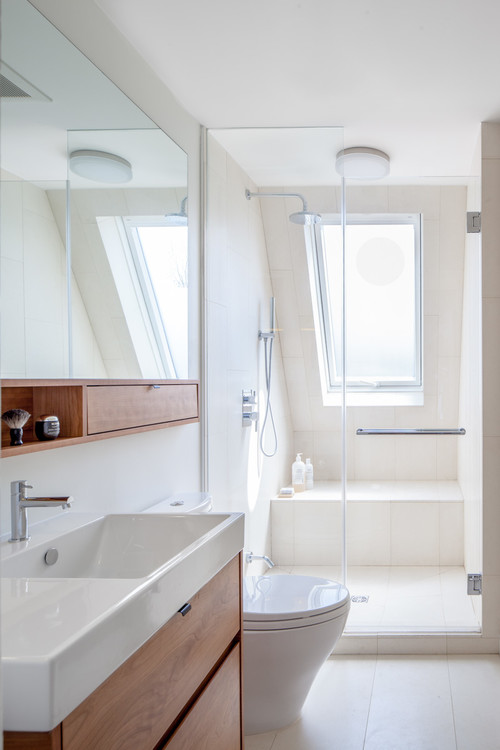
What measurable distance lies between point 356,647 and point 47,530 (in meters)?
1.95

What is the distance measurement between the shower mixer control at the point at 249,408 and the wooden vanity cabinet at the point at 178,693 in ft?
4.22

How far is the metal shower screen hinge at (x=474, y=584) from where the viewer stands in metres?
2.95

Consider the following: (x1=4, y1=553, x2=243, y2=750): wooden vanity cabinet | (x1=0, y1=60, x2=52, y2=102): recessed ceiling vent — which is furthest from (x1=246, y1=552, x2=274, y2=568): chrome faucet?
(x1=0, y1=60, x2=52, y2=102): recessed ceiling vent

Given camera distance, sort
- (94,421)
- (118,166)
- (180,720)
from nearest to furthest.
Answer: (180,720) < (94,421) < (118,166)

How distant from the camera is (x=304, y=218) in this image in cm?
303

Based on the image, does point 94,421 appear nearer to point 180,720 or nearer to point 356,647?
point 180,720

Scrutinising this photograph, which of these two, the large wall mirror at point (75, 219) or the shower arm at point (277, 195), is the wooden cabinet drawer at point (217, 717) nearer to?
the large wall mirror at point (75, 219)

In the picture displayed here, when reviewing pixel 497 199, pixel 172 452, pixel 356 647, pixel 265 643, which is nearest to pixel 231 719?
pixel 265 643

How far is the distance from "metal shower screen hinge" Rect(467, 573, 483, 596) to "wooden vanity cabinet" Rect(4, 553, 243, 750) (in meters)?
1.55

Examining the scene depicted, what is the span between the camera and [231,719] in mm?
1710

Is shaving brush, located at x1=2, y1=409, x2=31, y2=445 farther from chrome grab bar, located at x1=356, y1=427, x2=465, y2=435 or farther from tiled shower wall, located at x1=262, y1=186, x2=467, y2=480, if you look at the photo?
chrome grab bar, located at x1=356, y1=427, x2=465, y2=435

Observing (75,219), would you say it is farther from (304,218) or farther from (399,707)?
(399,707)

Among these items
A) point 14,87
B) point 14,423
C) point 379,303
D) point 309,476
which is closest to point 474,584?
point 309,476

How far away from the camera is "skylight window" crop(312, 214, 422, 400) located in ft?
10.1
